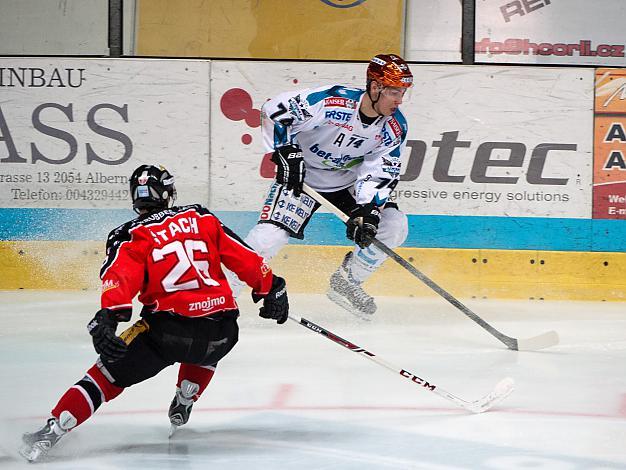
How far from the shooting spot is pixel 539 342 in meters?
4.90

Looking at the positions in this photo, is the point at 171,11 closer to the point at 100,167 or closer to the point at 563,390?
the point at 100,167

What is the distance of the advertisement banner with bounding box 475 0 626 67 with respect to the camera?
6.87m

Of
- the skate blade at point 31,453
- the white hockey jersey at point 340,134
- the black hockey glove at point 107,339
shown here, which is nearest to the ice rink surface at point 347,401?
the skate blade at point 31,453

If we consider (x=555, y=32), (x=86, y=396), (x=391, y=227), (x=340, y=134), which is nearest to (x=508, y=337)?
(x=391, y=227)

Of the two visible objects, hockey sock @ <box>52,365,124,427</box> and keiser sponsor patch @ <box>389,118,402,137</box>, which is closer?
hockey sock @ <box>52,365,124,427</box>

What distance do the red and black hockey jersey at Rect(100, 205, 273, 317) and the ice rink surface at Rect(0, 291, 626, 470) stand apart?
44 cm

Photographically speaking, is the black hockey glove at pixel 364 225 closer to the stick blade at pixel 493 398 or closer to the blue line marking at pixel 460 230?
the stick blade at pixel 493 398

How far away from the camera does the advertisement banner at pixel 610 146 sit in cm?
664

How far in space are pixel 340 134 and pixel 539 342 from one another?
1384 mm

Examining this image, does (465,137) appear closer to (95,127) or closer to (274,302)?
(95,127)

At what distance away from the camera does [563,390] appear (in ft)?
12.9

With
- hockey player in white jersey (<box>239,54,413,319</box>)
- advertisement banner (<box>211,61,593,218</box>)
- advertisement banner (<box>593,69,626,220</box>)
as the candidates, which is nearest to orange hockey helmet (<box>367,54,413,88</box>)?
hockey player in white jersey (<box>239,54,413,319</box>)

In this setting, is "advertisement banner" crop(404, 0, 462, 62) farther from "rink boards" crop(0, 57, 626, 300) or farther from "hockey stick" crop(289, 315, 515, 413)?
"hockey stick" crop(289, 315, 515, 413)

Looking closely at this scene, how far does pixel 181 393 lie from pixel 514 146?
4067 millimetres
